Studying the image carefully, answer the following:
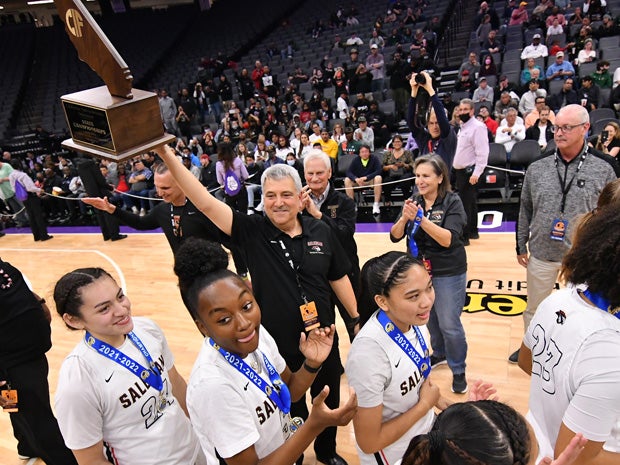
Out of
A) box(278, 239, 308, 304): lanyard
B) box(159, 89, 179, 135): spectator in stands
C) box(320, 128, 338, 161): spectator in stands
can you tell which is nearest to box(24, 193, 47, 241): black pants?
box(159, 89, 179, 135): spectator in stands

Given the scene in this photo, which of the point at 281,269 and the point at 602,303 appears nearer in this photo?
the point at 602,303

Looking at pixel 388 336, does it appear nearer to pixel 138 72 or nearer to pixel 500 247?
pixel 500 247

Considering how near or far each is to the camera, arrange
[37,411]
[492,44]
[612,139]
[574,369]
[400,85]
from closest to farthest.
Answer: [574,369]
[37,411]
[612,139]
[400,85]
[492,44]

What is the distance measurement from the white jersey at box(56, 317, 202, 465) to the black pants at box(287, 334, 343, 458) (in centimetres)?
70

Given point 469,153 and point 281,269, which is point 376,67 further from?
point 281,269

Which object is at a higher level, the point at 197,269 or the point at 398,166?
the point at 197,269

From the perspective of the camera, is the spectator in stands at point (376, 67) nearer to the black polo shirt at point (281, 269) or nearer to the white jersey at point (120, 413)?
the black polo shirt at point (281, 269)

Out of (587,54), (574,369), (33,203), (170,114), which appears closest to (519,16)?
(587,54)

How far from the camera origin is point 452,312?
2957mm

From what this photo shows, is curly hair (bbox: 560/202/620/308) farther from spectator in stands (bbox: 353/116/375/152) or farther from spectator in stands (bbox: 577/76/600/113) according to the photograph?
spectator in stands (bbox: 577/76/600/113)

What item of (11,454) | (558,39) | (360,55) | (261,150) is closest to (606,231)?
(11,454)

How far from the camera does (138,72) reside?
17.4m

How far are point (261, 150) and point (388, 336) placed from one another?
309 inches

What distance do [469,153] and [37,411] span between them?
4.92m
